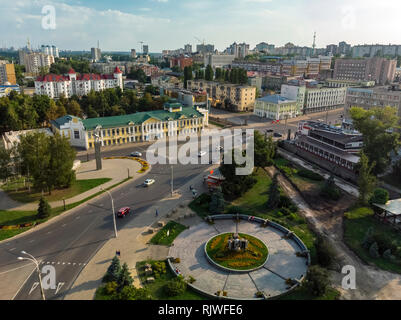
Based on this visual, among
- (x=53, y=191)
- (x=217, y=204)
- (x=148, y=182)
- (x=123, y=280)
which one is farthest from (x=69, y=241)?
(x=217, y=204)

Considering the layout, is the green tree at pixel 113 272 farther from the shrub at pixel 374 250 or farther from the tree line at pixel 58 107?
the tree line at pixel 58 107

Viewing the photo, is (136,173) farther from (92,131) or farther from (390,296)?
(390,296)

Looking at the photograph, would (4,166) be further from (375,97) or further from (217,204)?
(375,97)

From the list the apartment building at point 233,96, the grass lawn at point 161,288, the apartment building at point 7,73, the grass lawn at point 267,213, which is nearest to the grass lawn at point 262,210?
the grass lawn at point 267,213

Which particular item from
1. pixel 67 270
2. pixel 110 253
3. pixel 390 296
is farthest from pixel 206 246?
pixel 390 296
